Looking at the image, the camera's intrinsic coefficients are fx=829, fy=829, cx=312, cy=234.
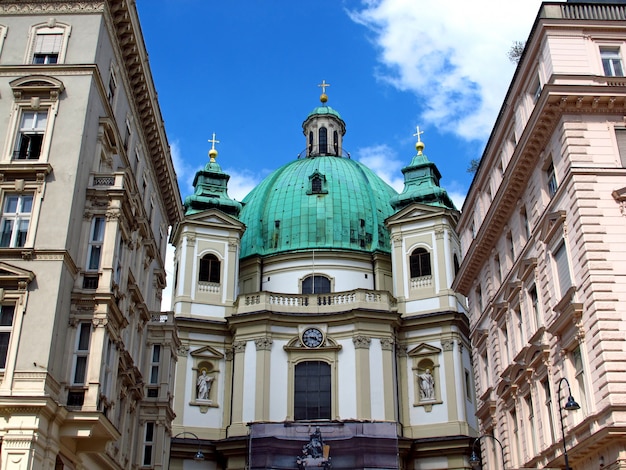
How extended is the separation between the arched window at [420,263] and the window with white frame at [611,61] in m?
29.7

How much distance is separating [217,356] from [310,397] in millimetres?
6990

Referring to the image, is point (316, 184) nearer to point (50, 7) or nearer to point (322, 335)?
point (322, 335)

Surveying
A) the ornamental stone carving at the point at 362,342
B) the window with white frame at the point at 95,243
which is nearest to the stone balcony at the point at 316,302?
the ornamental stone carving at the point at 362,342

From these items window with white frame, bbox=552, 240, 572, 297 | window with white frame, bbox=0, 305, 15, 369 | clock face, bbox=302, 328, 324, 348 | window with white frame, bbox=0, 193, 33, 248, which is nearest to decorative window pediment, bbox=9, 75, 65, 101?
window with white frame, bbox=0, 193, 33, 248

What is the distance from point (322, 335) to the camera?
179 feet

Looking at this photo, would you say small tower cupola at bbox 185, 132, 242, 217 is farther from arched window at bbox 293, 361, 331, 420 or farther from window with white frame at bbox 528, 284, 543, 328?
window with white frame at bbox 528, 284, 543, 328

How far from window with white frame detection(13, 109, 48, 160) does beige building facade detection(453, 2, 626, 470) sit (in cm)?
1616

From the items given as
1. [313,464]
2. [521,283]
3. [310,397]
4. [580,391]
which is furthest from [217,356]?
[580,391]

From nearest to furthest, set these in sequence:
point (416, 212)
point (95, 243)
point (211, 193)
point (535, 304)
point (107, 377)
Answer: point (107, 377), point (95, 243), point (535, 304), point (416, 212), point (211, 193)

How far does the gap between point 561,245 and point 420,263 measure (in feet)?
101

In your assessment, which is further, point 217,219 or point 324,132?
point 324,132

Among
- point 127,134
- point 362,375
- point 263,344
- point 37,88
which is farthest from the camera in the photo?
point 263,344

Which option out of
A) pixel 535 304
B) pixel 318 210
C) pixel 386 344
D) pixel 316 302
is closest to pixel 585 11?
pixel 535 304

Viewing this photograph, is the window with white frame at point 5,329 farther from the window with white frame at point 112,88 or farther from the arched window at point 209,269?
the arched window at point 209,269
